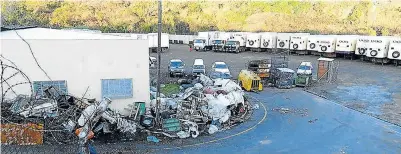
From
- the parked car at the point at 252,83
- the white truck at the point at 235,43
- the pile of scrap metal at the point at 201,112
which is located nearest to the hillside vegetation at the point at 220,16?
the white truck at the point at 235,43

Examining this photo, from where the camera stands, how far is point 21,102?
14445 millimetres

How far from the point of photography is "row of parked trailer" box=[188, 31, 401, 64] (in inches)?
1524

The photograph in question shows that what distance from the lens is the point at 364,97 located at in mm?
23531

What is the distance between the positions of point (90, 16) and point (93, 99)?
65.8m

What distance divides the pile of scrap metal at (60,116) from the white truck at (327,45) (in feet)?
117

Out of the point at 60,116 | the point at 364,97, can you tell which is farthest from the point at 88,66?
the point at 364,97

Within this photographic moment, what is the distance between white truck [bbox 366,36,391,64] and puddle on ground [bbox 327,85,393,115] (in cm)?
1368

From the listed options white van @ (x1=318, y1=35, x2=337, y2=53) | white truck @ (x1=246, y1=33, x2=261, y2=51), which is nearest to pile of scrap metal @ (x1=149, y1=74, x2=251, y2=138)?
white van @ (x1=318, y1=35, x2=337, y2=53)

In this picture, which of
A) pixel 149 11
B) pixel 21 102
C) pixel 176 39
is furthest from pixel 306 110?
pixel 149 11

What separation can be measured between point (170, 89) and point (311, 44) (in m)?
28.1

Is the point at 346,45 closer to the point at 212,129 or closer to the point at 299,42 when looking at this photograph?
the point at 299,42

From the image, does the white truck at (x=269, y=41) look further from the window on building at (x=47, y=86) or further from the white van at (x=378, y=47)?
the window on building at (x=47, y=86)

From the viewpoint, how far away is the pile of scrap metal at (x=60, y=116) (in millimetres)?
13641

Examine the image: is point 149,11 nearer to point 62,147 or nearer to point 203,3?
point 203,3
